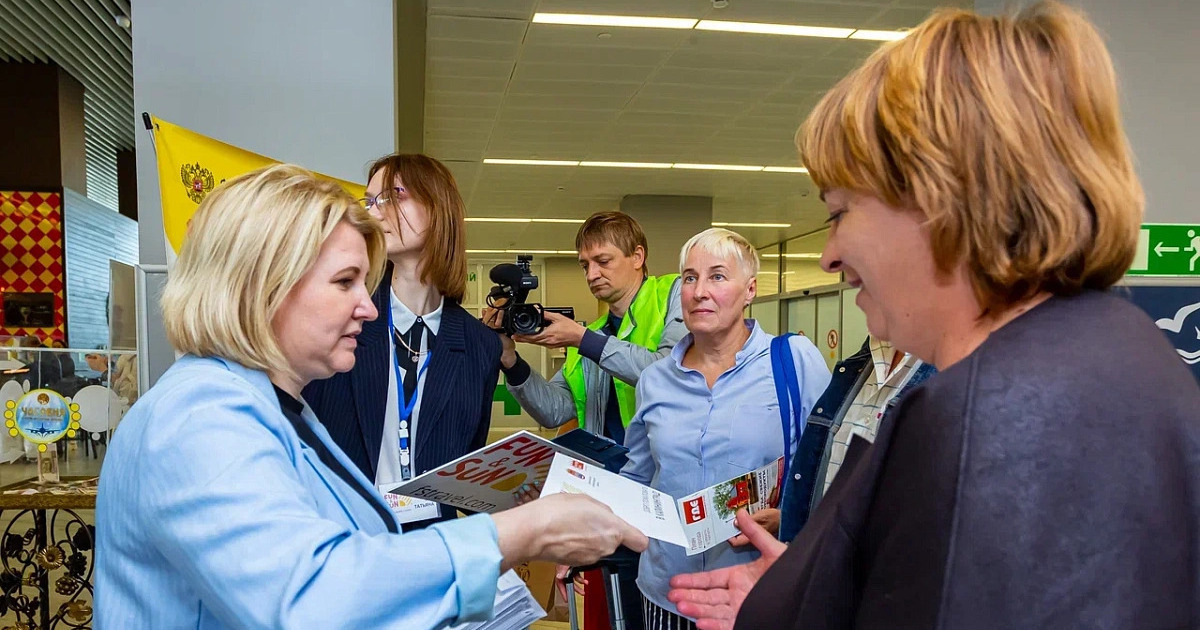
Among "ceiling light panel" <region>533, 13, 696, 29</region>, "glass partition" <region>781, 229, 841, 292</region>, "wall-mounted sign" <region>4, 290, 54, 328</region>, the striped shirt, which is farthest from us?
"glass partition" <region>781, 229, 841, 292</region>

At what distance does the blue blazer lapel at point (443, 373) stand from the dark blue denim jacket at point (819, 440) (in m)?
0.78

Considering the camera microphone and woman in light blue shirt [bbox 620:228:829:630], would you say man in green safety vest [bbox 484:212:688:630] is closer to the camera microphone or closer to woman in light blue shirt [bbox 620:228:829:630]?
the camera microphone

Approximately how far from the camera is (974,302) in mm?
584

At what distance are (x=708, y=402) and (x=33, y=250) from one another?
7244 millimetres

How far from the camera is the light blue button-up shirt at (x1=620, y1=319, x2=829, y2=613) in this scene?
1.72 m

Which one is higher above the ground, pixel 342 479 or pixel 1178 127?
pixel 1178 127

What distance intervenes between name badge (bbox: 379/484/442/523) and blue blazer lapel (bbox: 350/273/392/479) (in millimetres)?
83

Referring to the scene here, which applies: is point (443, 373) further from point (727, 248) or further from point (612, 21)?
point (612, 21)

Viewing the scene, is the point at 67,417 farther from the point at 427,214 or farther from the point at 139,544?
the point at 139,544

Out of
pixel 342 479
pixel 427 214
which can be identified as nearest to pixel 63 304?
pixel 427 214

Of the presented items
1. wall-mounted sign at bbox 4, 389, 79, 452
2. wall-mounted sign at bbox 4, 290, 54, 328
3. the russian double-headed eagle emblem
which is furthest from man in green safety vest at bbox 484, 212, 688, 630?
wall-mounted sign at bbox 4, 290, 54, 328

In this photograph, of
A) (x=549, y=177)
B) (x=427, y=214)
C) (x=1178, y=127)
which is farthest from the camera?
(x=549, y=177)

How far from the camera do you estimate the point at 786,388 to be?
1755 millimetres

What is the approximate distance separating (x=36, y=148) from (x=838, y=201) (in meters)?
7.82
